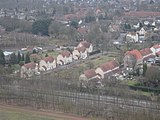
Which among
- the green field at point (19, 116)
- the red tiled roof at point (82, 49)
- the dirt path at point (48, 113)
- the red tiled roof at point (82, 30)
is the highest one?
the red tiled roof at point (82, 30)

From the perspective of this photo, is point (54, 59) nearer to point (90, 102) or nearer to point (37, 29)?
point (90, 102)

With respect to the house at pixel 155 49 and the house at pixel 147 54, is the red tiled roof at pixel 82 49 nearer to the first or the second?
the house at pixel 147 54

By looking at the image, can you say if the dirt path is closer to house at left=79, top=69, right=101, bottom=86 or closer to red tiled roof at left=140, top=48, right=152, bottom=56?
house at left=79, top=69, right=101, bottom=86

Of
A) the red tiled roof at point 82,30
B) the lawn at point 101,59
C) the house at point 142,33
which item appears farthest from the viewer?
the red tiled roof at point 82,30

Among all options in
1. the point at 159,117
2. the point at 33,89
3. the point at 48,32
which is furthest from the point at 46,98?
the point at 48,32

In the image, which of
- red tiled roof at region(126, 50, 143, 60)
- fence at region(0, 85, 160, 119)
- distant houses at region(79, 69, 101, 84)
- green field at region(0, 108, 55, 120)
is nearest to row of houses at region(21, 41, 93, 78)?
fence at region(0, 85, 160, 119)

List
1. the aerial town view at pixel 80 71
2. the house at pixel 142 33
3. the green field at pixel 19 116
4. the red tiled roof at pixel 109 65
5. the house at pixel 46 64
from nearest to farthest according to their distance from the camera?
the green field at pixel 19 116
the aerial town view at pixel 80 71
the red tiled roof at pixel 109 65
the house at pixel 46 64
the house at pixel 142 33

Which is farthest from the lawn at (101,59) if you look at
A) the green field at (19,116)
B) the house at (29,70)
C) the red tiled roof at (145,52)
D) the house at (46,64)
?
the green field at (19,116)

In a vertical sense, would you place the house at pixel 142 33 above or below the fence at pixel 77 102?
above

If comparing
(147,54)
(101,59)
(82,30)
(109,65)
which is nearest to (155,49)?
(147,54)
